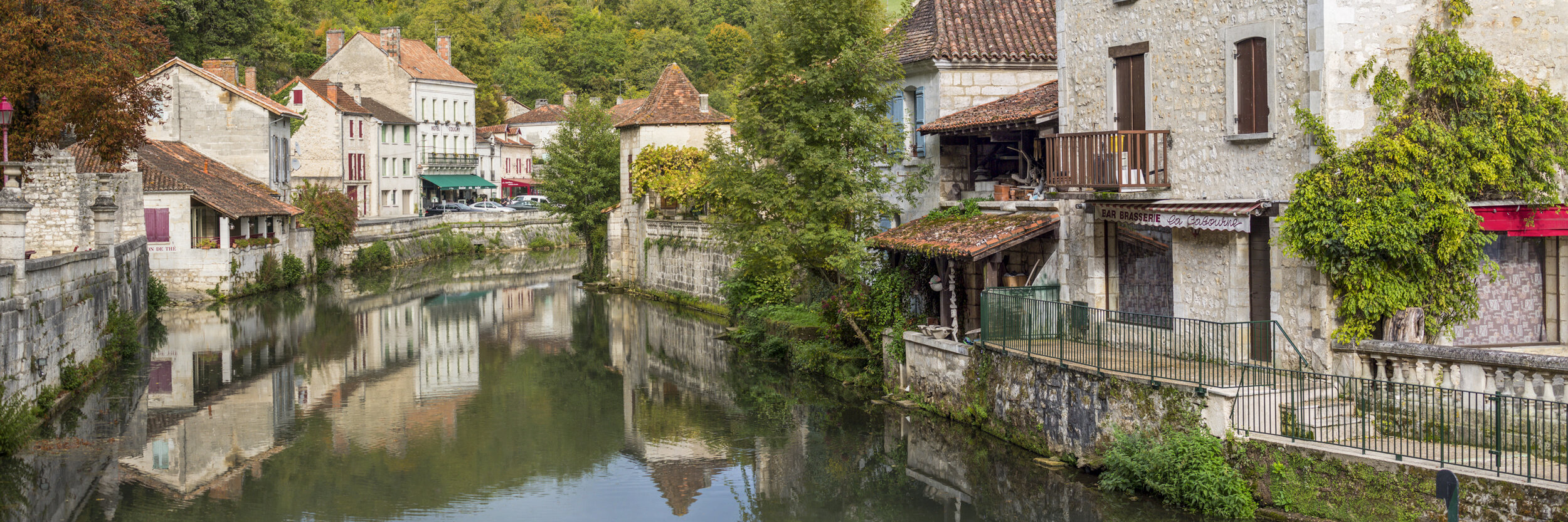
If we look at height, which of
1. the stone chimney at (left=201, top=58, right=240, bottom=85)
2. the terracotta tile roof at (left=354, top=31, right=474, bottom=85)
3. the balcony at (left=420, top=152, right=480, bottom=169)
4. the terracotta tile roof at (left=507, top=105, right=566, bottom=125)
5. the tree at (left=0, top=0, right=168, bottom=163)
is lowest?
the tree at (left=0, top=0, right=168, bottom=163)

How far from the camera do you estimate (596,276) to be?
152ft

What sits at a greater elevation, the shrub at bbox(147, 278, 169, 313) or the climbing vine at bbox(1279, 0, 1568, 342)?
the climbing vine at bbox(1279, 0, 1568, 342)

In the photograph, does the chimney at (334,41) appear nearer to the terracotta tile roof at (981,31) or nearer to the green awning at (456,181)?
the green awning at (456,181)

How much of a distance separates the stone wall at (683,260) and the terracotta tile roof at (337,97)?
2371 cm

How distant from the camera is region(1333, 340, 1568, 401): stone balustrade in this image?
12.4 m

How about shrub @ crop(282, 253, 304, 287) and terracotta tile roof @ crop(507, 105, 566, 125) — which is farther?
terracotta tile roof @ crop(507, 105, 566, 125)

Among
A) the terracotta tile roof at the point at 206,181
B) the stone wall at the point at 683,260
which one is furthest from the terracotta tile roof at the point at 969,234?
the terracotta tile roof at the point at 206,181

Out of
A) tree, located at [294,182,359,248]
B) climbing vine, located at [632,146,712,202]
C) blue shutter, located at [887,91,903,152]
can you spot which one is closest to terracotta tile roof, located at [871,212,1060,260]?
blue shutter, located at [887,91,903,152]

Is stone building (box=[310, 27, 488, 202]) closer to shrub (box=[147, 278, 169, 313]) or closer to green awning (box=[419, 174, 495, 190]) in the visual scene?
green awning (box=[419, 174, 495, 190])

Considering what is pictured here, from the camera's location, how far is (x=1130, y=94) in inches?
730

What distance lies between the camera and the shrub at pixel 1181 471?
13656 millimetres

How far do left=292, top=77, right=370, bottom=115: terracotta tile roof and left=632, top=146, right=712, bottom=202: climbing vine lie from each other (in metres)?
23.5

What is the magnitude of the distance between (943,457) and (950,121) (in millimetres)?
8325

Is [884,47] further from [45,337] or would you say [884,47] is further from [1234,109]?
[45,337]
